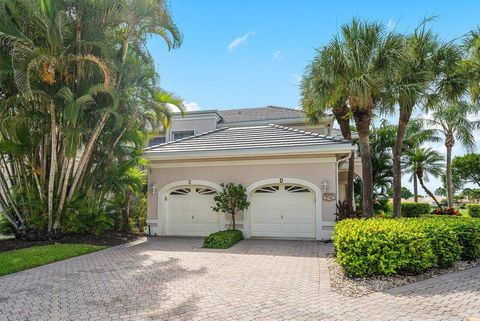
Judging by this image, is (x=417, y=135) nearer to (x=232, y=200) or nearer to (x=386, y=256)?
(x=232, y=200)

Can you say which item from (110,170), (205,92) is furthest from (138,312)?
(205,92)

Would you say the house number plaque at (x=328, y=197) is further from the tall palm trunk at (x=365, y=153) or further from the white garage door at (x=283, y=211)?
the tall palm trunk at (x=365, y=153)

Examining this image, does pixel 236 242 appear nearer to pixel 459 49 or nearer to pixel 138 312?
pixel 138 312

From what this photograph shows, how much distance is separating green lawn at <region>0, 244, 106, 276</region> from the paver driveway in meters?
0.40

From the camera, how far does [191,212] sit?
15.3 metres

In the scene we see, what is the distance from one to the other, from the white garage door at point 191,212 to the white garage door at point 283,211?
1.85 metres

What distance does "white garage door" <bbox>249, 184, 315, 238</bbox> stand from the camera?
13.9 m

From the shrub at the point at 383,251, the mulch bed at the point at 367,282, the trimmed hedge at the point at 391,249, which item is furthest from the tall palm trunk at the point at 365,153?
Result: the shrub at the point at 383,251

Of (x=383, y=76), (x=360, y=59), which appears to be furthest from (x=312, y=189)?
(x=360, y=59)

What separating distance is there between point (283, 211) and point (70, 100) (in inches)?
359

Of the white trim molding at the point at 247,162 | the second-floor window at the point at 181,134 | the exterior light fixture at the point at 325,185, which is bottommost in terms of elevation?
the exterior light fixture at the point at 325,185

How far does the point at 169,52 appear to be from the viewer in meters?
13.6

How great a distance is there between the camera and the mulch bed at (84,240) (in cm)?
1183

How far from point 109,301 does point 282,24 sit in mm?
10920
